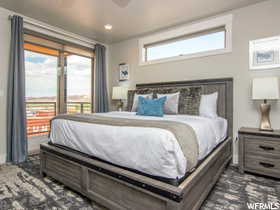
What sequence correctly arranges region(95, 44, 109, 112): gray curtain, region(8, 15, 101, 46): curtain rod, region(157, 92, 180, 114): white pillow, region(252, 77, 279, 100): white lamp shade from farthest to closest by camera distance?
region(95, 44, 109, 112): gray curtain → region(8, 15, 101, 46): curtain rod → region(157, 92, 180, 114): white pillow → region(252, 77, 279, 100): white lamp shade

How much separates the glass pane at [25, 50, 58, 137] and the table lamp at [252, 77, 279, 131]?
3.97 meters

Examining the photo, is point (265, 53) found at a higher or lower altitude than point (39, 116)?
higher

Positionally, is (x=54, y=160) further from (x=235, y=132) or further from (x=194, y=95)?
(x=235, y=132)

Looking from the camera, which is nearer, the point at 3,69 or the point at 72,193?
the point at 72,193

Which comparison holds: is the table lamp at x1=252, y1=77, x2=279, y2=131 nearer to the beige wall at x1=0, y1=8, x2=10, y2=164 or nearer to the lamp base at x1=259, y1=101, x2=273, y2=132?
the lamp base at x1=259, y1=101, x2=273, y2=132

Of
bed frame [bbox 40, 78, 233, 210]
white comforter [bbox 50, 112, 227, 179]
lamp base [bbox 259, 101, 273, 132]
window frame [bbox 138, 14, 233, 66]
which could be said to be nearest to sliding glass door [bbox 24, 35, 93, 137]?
window frame [bbox 138, 14, 233, 66]

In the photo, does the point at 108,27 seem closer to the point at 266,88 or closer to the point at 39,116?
the point at 39,116

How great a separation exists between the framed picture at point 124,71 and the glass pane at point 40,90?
63.1 inches

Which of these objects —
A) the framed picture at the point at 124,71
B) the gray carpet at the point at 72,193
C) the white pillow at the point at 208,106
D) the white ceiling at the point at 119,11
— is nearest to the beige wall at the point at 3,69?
the white ceiling at the point at 119,11

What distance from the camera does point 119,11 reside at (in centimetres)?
296

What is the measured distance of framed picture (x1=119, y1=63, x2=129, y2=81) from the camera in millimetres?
4360

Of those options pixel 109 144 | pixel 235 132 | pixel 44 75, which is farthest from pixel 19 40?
pixel 235 132

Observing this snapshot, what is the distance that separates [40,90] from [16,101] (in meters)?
0.76

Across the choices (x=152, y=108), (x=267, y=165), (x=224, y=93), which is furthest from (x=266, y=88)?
(x=152, y=108)
